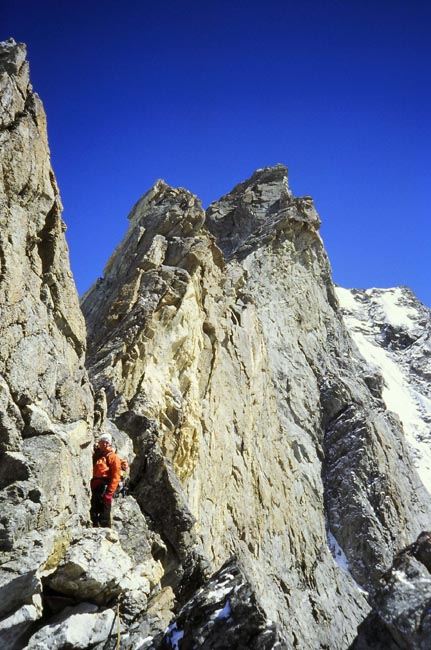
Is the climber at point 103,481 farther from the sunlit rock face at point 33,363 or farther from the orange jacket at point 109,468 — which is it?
the sunlit rock face at point 33,363

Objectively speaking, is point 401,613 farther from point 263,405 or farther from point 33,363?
point 263,405

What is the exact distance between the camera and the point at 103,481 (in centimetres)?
1124

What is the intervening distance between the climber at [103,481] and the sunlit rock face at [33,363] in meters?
0.50

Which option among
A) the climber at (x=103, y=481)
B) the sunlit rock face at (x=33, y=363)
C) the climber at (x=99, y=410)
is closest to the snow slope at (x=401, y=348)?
the climber at (x=99, y=410)

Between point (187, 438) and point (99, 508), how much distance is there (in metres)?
7.80

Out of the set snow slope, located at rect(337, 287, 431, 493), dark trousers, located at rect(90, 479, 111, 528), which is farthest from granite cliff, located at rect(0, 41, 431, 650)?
snow slope, located at rect(337, 287, 431, 493)

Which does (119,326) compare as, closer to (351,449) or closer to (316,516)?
(316,516)

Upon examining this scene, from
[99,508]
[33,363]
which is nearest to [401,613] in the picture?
[99,508]

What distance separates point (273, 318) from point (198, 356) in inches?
711

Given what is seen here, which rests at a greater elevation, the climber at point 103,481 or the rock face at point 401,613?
the climber at point 103,481

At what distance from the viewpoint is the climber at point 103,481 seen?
10859 mm

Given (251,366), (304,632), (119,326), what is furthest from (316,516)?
(119,326)

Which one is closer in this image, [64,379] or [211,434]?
[64,379]

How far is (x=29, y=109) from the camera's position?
11914 mm
